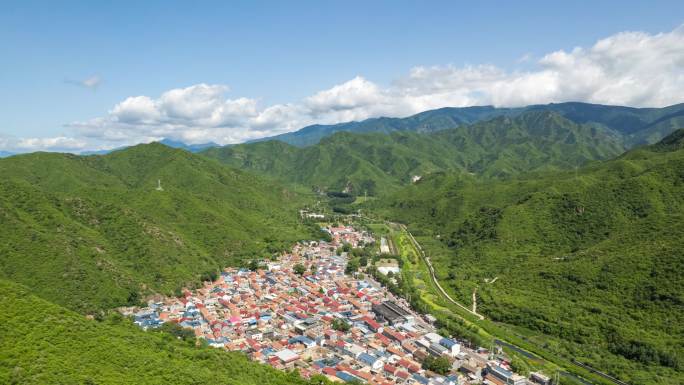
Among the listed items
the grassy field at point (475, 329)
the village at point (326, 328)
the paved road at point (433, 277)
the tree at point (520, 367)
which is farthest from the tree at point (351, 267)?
the tree at point (520, 367)

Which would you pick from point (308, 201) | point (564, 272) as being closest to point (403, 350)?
point (564, 272)

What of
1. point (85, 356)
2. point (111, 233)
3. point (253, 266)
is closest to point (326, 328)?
point (253, 266)

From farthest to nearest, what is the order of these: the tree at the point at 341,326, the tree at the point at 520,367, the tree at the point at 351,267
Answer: the tree at the point at 351,267 < the tree at the point at 341,326 < the tree at the point at 520,367

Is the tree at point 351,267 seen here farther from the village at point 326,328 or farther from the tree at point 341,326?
the tree at point 341,326

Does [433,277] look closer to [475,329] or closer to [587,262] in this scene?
[475,329]

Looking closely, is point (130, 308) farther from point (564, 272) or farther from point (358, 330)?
point (564, 272)
